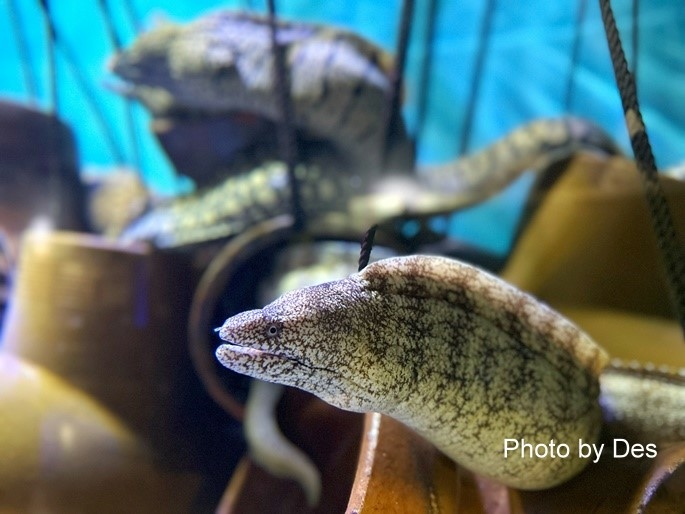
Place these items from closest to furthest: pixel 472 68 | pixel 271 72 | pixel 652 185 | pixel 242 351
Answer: pixel 242 351 → pixel 652 185 → pixel 271 72 → pixel 472 68

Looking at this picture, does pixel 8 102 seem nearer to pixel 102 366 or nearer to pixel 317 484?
pixel 102 366

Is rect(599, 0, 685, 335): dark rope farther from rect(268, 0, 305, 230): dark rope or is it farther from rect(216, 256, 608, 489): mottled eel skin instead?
rect(268, 0, 305, 230): dark rope

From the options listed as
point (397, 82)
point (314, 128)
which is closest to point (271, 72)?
point (314, 128)

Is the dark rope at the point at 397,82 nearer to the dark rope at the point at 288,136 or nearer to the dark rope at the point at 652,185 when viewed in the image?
the dark rope at the point at 288,136

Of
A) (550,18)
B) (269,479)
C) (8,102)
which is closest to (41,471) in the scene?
(269,479)

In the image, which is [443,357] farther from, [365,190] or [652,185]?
[365,190]

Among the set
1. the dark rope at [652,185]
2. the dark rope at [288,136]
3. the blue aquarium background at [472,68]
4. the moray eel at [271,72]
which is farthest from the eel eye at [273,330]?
the moray eel at [271,72]

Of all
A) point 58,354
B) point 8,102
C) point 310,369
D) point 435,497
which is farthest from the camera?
point 8,102
